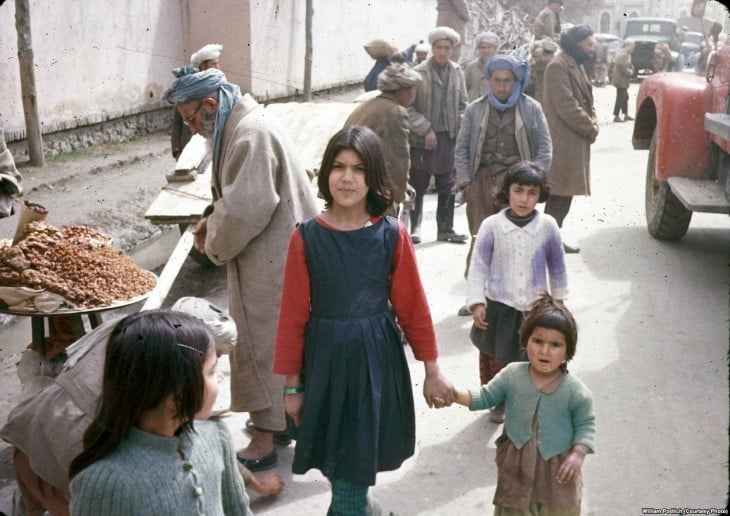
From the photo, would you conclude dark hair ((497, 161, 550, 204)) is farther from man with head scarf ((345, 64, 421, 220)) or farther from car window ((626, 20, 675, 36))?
car window ((626, 20, 675, 36))

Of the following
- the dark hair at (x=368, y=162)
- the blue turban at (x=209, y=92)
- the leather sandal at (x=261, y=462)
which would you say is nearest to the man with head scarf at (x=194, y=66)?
the blue turban at (x=209, y=92)

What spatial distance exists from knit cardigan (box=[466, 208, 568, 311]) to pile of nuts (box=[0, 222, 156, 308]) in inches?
65.0

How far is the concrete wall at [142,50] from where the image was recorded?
9617mm

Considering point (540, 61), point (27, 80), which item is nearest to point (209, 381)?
point (27, 80)

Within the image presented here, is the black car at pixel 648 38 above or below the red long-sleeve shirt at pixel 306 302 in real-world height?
below

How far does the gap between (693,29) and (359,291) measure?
3780 centimetres

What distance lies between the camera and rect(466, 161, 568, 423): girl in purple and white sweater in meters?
4.16

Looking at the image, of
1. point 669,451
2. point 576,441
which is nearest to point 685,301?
point 669,451

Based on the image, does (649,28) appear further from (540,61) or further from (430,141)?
(430,141)

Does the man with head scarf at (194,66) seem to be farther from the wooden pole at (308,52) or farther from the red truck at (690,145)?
the wooden pole at (308,52)

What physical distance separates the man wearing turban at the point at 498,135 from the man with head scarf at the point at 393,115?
0.59 metres

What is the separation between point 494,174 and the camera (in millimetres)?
5949

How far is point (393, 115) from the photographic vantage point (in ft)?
21.0

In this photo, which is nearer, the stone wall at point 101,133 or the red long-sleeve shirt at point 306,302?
the red long-sleeve shirt at point 306,302
